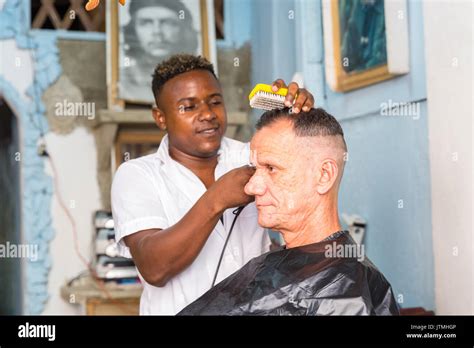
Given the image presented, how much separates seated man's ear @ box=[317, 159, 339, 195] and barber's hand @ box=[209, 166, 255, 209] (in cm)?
17

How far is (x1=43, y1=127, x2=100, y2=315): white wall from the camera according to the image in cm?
346

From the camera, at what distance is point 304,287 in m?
2.00

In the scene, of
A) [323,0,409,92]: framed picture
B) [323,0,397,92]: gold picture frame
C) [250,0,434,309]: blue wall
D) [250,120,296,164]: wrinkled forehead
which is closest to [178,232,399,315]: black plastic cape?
[250,120,296,164]: wrinkled forehead

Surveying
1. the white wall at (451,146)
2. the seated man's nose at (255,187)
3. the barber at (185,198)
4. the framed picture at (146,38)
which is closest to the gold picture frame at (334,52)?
the white wall at (451,146)

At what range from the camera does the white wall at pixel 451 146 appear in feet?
8.44

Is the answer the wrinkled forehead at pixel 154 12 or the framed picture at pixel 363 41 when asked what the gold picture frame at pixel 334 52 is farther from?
the wrinkled forehead at pixel 154 12

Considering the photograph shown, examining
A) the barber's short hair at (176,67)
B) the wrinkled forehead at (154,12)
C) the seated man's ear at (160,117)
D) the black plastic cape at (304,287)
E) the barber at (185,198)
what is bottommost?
the black plastic cape at (304,287)

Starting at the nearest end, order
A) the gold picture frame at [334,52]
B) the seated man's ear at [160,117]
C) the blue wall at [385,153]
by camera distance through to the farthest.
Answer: the seated man's ear at [160,117]
the blue wall at [385,153]
the gold picture frame at [334,52]

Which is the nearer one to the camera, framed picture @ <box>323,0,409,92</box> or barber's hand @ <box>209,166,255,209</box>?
barber's hand @ <box>209,166,255,209</box>

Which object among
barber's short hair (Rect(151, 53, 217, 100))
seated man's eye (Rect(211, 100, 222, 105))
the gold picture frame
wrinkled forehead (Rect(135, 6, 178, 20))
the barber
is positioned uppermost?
wrinkled forehead (Rect(135, 6, 178, 20))

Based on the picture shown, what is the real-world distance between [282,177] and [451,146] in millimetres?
828

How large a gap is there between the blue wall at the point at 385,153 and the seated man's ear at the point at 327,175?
2.64 ft

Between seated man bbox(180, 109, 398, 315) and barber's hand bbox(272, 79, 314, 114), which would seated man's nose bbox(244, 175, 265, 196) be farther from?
barber's hand bbox(272, 79, 314, 114)

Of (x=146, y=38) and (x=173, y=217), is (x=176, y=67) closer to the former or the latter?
(x=173, y=217)
